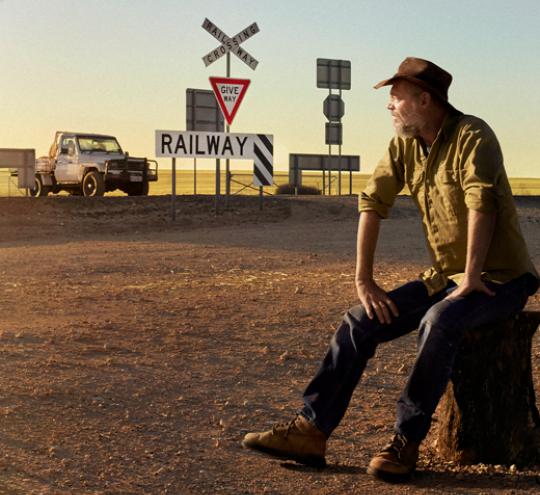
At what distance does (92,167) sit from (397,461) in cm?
2255

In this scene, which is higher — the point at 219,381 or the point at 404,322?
the point at 404,322

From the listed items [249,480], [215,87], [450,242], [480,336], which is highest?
[215,87]

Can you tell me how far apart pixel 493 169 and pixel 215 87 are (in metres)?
16.3

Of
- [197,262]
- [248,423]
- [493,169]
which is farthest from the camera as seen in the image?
[197,262]

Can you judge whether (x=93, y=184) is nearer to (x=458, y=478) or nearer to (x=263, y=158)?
(x=263, y=158)

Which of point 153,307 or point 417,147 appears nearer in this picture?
point 417,147

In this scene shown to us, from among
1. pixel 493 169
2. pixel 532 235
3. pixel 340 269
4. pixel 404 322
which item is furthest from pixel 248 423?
pixel 532 235

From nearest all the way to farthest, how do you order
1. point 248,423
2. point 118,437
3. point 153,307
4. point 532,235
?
point 118,437 → point 248,423 → point 153,307 → point 532,235

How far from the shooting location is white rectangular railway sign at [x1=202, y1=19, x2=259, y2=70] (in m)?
20.6

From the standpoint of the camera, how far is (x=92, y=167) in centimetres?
2595

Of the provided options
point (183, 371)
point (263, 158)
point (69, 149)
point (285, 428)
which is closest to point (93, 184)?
point (69, 149)

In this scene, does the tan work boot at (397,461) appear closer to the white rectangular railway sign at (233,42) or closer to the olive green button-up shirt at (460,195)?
the olive green button-up shirt at (460,195)

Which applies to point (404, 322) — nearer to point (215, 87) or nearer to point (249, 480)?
point (249, 480)

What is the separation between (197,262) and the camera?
41.1 ft
